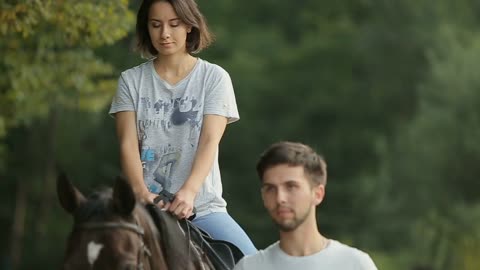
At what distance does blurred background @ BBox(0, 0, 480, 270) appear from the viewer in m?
53.7

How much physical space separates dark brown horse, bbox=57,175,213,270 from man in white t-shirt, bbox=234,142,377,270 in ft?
1.95

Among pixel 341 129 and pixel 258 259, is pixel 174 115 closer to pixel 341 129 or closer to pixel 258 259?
pixel 258 259

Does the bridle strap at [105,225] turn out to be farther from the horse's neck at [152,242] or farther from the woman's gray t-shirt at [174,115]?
the woman's gray t-shirt at [174,115]

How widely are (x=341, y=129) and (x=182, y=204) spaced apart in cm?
6451

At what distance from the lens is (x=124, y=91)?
9562 millimetres

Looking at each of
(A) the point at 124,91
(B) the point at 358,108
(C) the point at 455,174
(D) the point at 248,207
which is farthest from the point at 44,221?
(A) the point at 124,91

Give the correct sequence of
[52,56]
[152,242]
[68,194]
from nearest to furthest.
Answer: [68,194] → [152,242] → [52,56]

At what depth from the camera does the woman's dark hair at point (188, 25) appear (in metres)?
9.38

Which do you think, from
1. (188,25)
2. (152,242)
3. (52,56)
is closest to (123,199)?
(152,242)

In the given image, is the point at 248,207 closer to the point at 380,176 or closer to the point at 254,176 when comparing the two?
the point at 254,176

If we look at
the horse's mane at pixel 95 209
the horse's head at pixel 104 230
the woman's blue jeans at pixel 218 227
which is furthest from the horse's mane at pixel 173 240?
the woman's blue jeans at pixel 218 227

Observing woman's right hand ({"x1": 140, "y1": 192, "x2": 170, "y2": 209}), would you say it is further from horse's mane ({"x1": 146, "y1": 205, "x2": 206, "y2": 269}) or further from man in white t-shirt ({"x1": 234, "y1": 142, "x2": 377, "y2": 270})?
man in white t-shirt ({"x1": 234, "y1": 142, "x2": 377, "y2": 270})

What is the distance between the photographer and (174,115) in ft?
30.8

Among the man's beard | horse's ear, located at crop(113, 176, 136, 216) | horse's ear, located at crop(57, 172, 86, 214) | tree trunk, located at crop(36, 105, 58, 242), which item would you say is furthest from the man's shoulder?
tree trunk, located at crop(36, 105, 58, 242)
